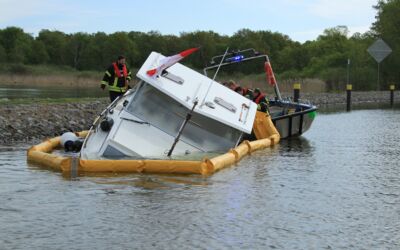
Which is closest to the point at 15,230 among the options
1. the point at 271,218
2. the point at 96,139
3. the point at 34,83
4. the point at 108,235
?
the point at 108,235

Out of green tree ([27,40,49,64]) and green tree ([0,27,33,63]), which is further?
green tree ([27,40,49,64])

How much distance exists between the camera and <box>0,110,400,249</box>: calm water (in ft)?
24.9

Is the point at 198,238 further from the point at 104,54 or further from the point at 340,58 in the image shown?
the point at 104,54

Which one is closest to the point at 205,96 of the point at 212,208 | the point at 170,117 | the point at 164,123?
the point at 170,117

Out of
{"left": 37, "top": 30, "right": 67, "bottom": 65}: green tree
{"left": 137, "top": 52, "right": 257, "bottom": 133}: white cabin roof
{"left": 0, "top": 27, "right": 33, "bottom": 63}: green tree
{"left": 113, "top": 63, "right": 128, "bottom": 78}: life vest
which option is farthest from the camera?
{"left": 37, "top": 30, "right": 67, "bottom": 65}: green tree

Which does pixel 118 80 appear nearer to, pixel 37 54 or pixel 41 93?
pixel 41 93

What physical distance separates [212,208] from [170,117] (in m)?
4.86

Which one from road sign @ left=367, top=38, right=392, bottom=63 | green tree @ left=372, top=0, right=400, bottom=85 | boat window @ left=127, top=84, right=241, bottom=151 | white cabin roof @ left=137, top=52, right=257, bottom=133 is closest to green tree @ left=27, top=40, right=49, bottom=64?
green tree @ left=372, top=0, right=400, bottom=85

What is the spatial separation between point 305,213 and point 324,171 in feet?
12.9

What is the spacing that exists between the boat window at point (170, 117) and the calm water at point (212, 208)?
3.25 feet

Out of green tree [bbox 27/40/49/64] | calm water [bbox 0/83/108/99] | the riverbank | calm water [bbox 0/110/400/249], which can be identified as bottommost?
calm water [bbox 0/110/400/249]

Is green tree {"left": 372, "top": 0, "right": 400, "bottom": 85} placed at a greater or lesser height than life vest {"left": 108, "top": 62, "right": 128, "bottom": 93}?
greater

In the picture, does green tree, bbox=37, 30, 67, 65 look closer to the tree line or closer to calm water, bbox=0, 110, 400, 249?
the tree line

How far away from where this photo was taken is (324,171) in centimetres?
1277
